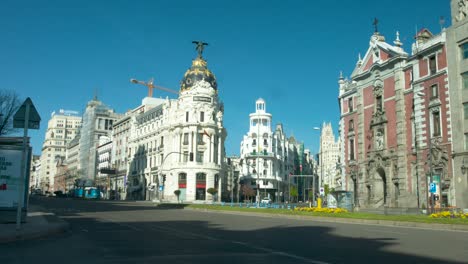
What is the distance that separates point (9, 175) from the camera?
18266 mm

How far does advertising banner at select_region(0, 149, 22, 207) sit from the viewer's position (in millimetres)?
18125

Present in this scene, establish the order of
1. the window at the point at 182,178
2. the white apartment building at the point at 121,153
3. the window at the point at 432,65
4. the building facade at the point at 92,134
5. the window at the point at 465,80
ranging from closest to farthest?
the window at the point at 465,80
the window at the point at 432,65
the window at the point at 182,178
the white apartment building at the point at 121,153
the building facade at the point at 92,134

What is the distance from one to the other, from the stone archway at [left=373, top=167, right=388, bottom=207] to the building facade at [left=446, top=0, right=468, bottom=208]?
416 inches

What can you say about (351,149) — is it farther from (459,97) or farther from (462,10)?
(462,10)

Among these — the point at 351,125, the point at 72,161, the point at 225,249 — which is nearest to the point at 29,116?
the point at 225,249

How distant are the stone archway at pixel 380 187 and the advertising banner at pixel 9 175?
132ft

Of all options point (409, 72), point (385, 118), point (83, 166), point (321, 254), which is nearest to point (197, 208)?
point (385, 118)

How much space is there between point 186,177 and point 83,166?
269 ft

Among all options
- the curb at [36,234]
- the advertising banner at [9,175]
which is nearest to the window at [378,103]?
the curb at [36,234]

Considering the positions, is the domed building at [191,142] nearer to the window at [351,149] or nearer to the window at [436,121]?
the window at [351,149]

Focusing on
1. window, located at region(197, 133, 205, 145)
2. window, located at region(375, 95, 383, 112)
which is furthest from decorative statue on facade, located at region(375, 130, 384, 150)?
window, located at region(197, 133, 205, 145)

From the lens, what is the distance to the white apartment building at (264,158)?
126 metres

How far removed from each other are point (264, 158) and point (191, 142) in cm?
4160

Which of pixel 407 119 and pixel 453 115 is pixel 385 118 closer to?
pixel 407 119
